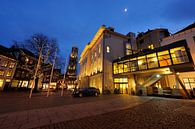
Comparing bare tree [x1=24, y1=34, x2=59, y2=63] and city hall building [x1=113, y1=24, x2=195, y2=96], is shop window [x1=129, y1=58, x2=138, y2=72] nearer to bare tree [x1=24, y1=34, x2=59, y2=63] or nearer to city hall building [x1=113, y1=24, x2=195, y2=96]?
city hall building [x1=113, y1=24, x2=195, y2=96]

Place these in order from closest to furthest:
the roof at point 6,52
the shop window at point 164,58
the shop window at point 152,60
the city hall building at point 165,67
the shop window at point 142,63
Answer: the city hall building at point 165,67
the shop window at point 164,58
the shop window at point 152,60
the shop window at point 142,63
the roof at point 6,52

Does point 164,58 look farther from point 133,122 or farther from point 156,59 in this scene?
point 133,122

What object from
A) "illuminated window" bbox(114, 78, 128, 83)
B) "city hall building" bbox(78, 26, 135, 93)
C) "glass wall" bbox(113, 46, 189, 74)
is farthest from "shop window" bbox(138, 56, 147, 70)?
"city hall building" bbox(78, 26, 135, 93)

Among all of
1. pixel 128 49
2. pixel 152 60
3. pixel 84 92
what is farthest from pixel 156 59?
pixel 84 92

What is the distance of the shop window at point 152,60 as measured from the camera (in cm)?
1644

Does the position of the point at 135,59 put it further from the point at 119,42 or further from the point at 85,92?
the point at 85,92

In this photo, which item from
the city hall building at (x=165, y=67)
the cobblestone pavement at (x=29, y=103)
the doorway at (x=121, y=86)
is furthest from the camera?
the doorway at (x=121, y=86)

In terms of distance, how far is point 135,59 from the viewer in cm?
1961

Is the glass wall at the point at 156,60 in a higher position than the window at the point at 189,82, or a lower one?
higher

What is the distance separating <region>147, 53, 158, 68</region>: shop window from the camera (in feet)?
53.9

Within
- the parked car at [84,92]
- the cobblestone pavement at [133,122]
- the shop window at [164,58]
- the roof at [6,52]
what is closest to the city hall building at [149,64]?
the shop window at [164,58]

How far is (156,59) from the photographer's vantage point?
1664 centimetres

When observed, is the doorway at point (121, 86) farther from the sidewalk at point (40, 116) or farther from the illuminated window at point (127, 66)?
the sidewalk at point (40, 116)

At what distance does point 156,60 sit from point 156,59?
0.61 ft
